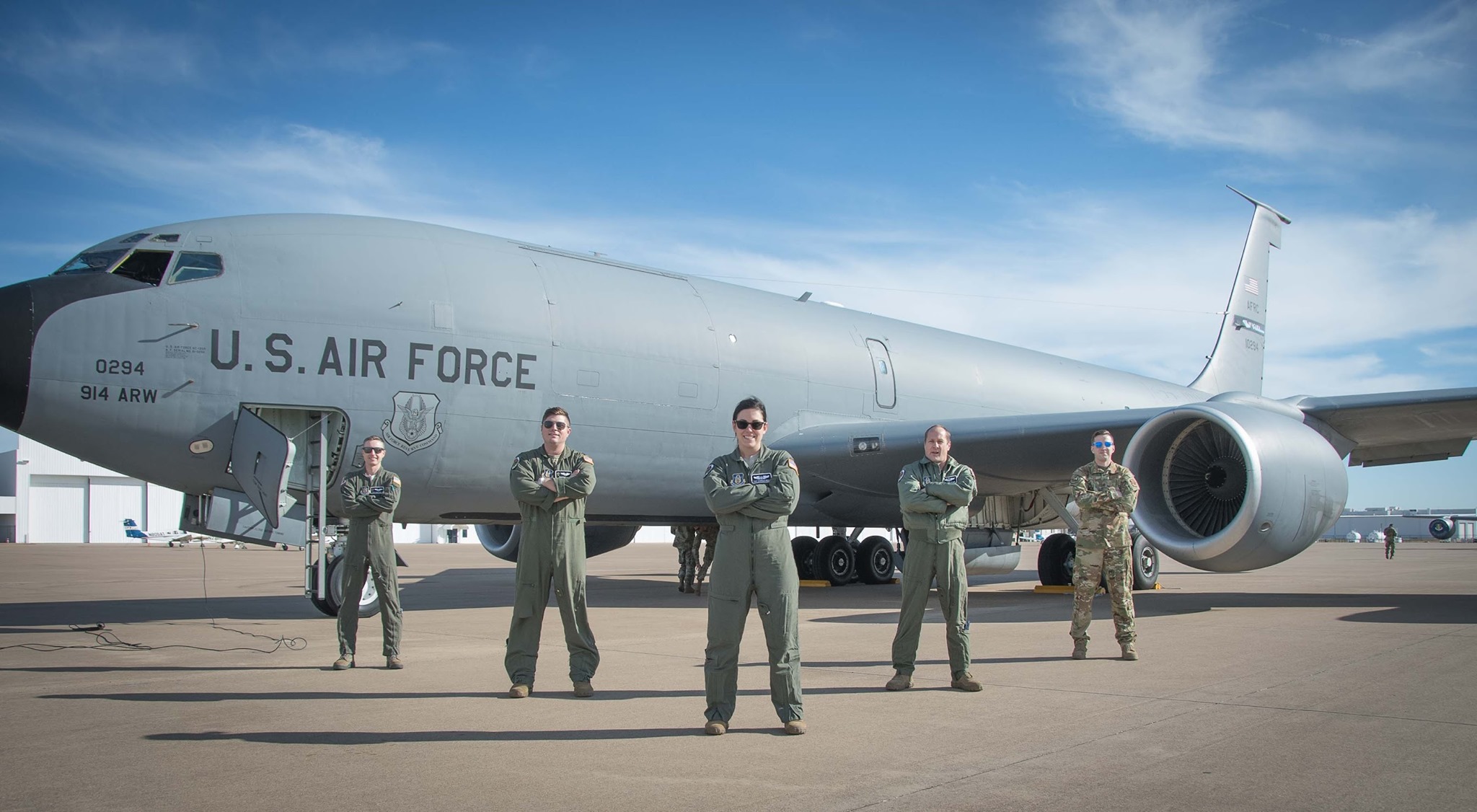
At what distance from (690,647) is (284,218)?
5899 mm

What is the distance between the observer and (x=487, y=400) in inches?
404

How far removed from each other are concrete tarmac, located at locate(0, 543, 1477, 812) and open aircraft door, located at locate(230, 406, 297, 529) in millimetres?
1205

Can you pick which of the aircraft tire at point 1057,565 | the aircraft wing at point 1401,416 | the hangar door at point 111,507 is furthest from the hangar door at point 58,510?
the aircraft wing at point 1401,416

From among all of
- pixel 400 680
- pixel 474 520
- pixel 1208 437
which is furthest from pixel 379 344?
pixel 1208 437

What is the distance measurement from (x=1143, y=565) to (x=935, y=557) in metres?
9.16

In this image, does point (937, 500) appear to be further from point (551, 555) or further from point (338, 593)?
point (338, 593)

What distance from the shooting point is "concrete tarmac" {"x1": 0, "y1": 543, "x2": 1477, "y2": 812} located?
3879mm

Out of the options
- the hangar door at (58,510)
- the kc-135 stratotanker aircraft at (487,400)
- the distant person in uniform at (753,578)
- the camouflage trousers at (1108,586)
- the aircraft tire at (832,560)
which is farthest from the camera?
the hangar door at (58,510)

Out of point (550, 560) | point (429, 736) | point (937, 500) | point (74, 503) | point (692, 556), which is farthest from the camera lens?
point (74, 503)

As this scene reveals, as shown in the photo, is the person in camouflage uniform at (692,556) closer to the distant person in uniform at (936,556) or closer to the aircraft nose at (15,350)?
the aircraft nose at (15,350)

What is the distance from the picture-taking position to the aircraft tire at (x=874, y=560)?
59.5ft

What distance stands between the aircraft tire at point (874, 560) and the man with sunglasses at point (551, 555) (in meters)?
12.2

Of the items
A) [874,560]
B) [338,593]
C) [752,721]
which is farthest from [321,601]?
[874,560]

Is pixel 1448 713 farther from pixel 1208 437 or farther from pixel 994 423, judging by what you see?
pixel 994 423
